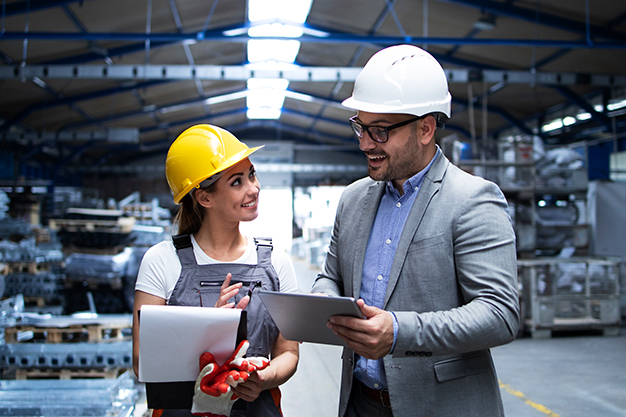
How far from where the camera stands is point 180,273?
176cm

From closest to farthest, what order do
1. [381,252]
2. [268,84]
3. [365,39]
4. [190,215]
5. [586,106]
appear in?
[381,252]
[190,215]
[365,39]
[586,106]
[268,84]

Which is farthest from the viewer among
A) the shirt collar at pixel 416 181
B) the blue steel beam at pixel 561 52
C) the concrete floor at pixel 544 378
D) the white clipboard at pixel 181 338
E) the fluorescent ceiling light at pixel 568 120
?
the fluorescent ceiling light at pixel 568 120

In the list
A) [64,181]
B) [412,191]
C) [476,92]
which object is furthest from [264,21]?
[64,181]

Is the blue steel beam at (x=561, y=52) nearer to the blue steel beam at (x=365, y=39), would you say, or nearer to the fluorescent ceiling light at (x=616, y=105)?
the blue steel beam at (x=365, y=39)

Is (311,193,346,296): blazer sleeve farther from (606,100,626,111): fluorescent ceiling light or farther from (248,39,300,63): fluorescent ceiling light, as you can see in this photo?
(606,100,626,111): fluorescent ceiling light

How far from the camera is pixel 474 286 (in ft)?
4.76

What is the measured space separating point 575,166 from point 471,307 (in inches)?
269

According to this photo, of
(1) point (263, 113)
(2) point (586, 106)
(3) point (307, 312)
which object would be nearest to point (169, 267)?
(3) point (307, 312)

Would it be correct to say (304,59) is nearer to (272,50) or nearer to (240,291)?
(272,50)

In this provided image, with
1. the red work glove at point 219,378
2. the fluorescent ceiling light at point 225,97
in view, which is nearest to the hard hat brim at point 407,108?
Answer: the red work glove at point 219,378

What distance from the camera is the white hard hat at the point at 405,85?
1.61m

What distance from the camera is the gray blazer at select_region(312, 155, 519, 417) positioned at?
4.53ft

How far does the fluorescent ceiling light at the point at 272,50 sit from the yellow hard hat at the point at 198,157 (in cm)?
1136

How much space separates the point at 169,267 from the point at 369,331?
84 centimetres
